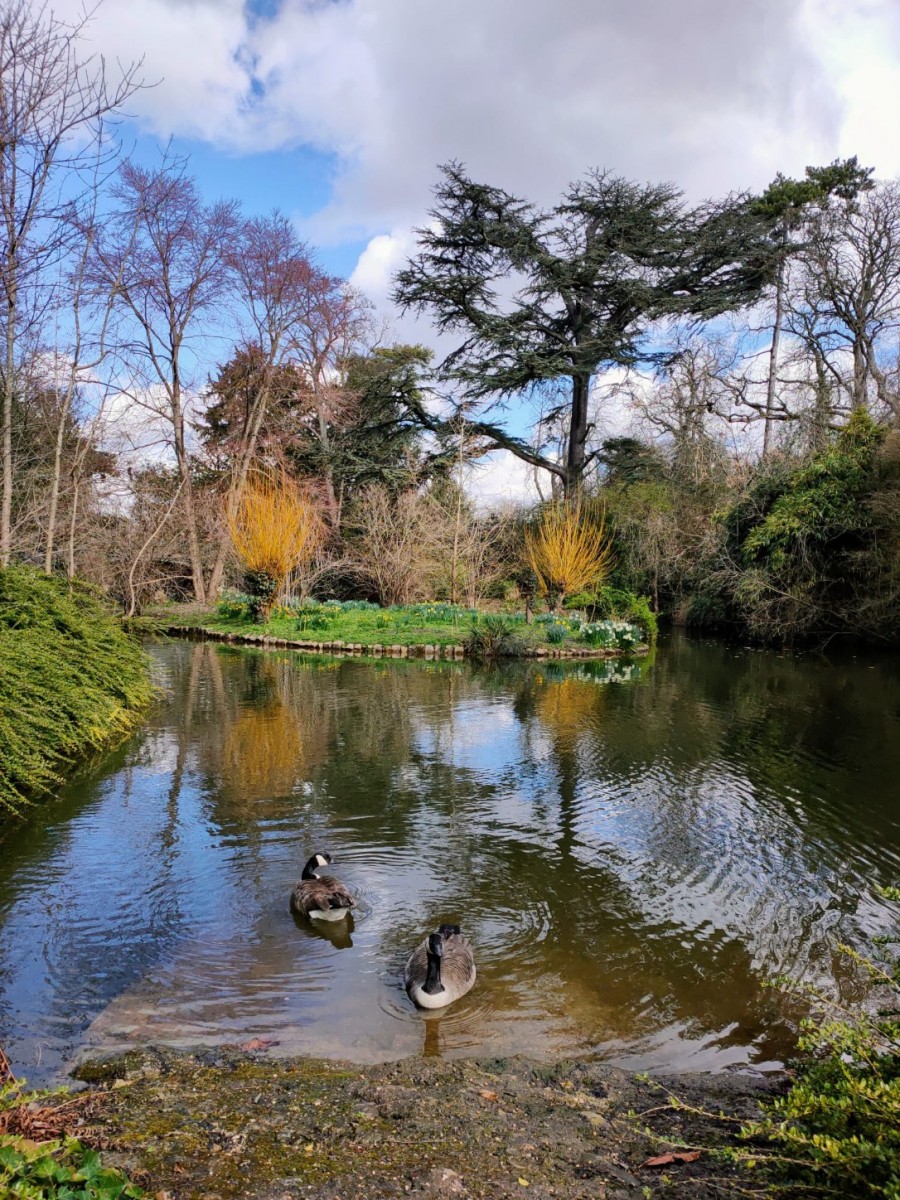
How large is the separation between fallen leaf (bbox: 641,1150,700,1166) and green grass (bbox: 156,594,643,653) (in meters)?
14.7

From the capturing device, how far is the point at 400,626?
61.4ft

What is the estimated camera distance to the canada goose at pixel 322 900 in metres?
4.56

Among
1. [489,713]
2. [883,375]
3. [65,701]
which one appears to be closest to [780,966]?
[65,701]

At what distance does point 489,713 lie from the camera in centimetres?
1106

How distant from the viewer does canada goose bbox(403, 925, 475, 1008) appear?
146 inches

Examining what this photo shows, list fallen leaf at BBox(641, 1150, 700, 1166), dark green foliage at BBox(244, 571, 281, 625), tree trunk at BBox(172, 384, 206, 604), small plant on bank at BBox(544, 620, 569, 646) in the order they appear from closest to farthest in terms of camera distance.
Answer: fallen leaf at BBox(641, 1150, 700, 1166) < small plant on bank at BBox(544, 620, 569, 646) < dark green foliage at BBox(244, 571, 281, 625) < tree trunk at BBox(172, 384, 206, 604)

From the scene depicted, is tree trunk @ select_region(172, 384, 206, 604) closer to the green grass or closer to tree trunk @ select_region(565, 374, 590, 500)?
the green grass

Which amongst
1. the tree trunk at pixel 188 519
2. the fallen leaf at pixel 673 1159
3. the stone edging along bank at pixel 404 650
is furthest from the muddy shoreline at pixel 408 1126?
the tree trunk at pixel 188 519

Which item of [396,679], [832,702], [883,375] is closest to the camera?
[832,702]

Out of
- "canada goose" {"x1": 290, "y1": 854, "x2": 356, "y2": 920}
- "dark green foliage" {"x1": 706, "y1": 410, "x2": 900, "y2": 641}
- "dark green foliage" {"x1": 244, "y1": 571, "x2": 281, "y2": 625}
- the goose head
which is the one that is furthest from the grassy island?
"canada goose" {"x1": 290, "y1": 854, "x2": 356, "y2": 920}

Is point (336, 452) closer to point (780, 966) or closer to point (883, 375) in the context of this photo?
point (883, 375)

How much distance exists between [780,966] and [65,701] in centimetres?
613

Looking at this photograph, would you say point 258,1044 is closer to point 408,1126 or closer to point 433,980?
point 433,980

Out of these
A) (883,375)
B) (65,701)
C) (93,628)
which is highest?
(883,375)
